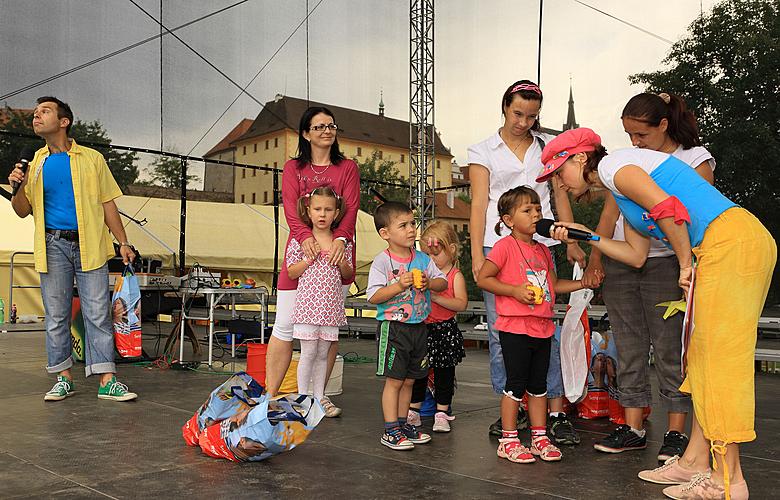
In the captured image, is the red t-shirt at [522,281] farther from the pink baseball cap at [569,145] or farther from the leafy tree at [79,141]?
the leafy tree at [79,141]

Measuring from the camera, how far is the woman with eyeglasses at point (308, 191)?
3.40 meters

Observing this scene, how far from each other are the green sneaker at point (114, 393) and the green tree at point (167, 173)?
7.55m

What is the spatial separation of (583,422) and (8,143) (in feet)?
28.9

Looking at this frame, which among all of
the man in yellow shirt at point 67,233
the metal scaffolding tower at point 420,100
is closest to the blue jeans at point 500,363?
the man in yellow shirt at point 67,233

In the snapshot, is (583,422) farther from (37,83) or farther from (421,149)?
(421,149)

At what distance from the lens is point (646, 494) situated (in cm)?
226

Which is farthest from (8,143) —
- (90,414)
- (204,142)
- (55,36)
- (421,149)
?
(90,414)

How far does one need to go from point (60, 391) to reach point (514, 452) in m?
2.34

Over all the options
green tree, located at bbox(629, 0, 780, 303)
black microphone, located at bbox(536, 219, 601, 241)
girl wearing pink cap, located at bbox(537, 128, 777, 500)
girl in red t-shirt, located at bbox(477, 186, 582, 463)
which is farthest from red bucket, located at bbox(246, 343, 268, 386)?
green tree, located at bbox(629, 0, 780, 303)

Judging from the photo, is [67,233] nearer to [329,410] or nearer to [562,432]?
[329,410]

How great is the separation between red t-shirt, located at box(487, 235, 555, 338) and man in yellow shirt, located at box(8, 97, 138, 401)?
74.9 inches

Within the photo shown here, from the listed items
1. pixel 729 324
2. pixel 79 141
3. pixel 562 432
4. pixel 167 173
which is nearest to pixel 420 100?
pixel 167 173

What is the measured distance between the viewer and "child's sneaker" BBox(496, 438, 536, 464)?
8.64ft

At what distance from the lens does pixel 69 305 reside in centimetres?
381
